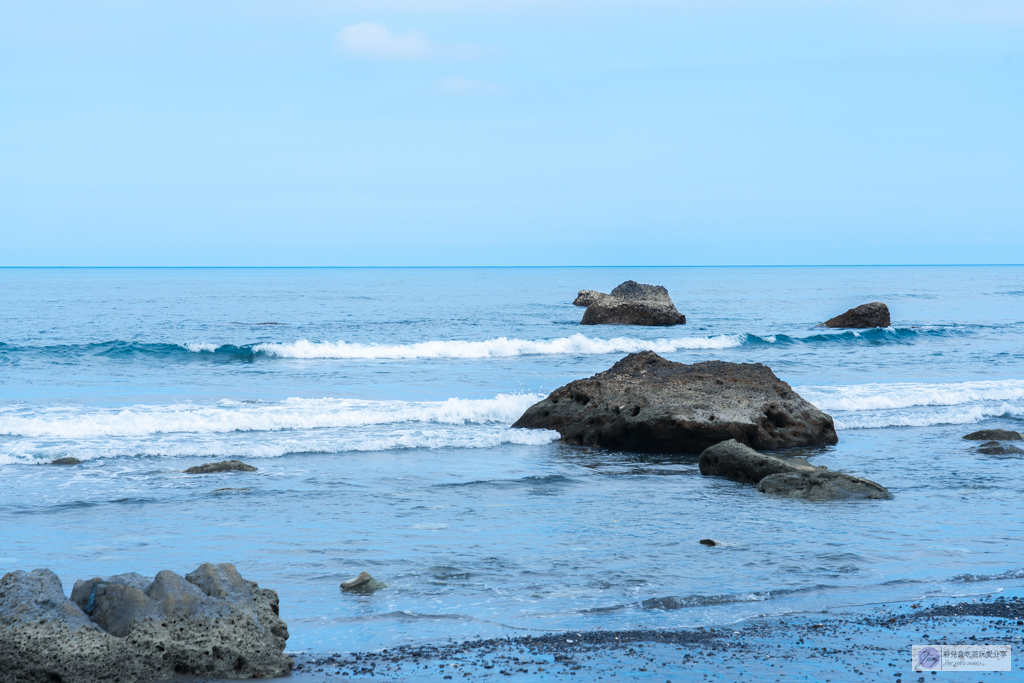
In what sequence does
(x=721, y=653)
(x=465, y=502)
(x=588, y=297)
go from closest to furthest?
(x=721, y=653) < (x=465, y=502) < (x=588, y=297)

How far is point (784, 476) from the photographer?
1060 centimetres

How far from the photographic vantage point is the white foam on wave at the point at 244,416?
50.1ft

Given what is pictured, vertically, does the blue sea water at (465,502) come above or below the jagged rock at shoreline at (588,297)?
below

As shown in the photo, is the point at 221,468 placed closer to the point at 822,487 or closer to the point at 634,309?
the point at 822,487

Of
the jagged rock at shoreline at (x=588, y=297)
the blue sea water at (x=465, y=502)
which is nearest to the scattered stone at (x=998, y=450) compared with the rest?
the blue sea water at (x=465, y=502)

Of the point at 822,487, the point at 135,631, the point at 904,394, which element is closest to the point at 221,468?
the point at 135,631

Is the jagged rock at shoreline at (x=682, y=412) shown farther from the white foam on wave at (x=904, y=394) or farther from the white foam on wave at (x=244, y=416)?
the white foam on wave at (x=904, y=394)

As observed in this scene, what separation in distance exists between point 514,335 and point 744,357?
38.5 feet

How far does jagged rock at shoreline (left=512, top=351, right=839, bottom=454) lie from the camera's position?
13.4 m

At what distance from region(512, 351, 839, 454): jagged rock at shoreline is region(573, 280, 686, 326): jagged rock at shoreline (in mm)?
26826

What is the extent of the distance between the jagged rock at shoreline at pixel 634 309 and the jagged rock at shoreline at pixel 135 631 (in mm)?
37517

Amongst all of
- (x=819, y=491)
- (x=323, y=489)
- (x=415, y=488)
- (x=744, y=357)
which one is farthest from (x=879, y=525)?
(x=744, y=357)

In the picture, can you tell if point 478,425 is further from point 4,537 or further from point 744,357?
point 744,357

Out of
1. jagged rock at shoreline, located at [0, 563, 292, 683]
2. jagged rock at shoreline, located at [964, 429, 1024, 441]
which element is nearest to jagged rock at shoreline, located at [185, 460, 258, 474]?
jagged rock at shoreline, located at [0, 563, 292, 683]
